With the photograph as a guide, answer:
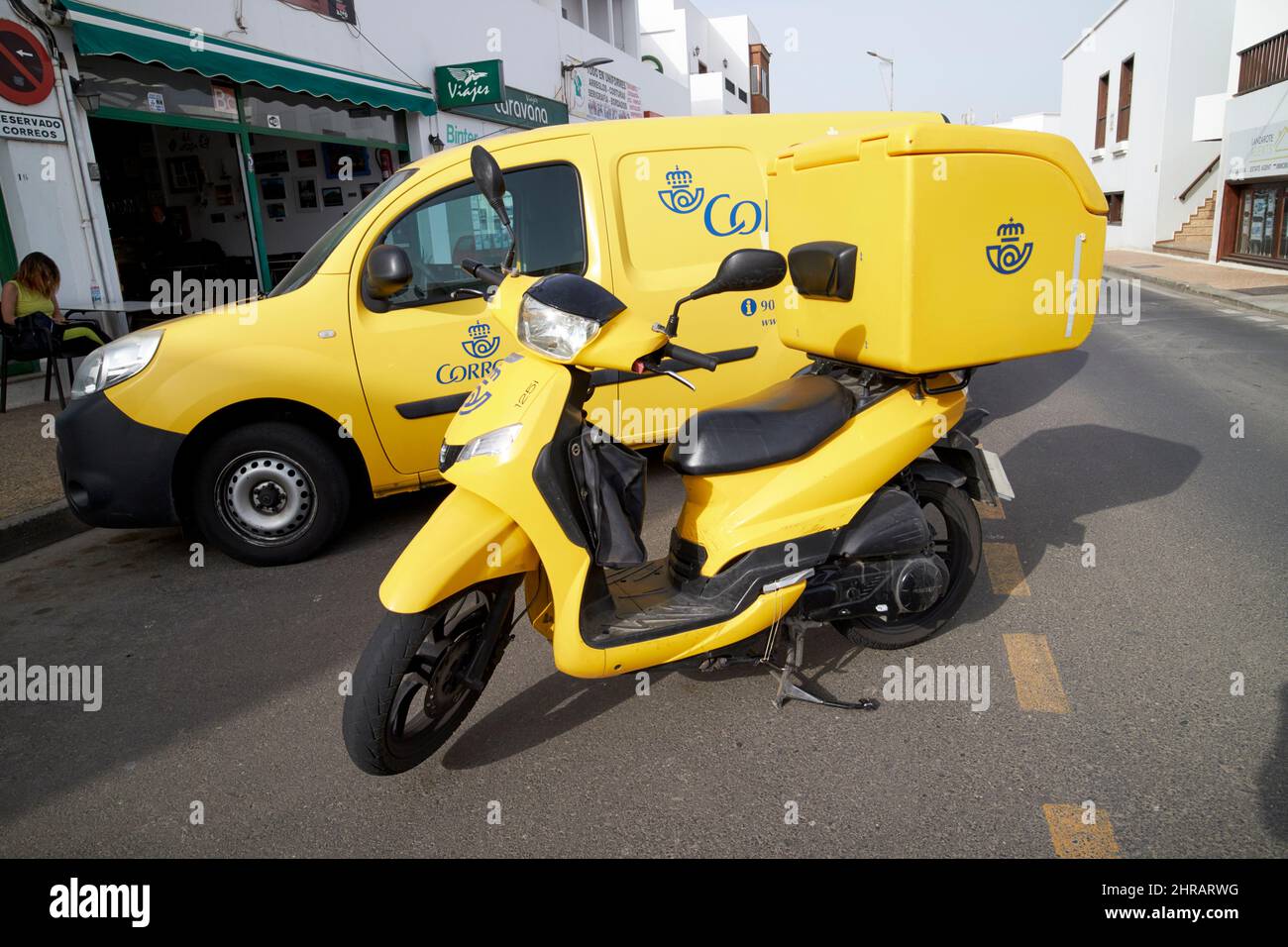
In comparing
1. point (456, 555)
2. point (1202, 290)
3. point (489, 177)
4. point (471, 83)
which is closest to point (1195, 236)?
point (1202, 290)

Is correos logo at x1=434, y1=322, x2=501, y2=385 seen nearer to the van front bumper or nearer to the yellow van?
the yellow van

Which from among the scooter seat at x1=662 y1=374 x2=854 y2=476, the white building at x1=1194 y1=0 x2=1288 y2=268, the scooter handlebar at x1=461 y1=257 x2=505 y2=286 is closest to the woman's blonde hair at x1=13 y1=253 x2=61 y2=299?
the scooter handlebar at x1=461 y1=257 x2=505 y2=286

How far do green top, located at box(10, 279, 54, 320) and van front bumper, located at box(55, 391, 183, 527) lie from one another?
162 inches

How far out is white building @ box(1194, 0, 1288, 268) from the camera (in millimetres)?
17344

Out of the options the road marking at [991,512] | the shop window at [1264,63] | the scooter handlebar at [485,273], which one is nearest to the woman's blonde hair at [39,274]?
the scooter handlebar at [485,273]

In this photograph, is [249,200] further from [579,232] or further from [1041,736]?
[1041,736]

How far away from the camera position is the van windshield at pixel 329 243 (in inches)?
188

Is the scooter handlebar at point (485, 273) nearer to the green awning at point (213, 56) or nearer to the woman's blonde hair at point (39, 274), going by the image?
the woman's blonde hair at point (39, 274)

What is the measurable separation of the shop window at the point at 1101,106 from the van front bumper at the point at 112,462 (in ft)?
120

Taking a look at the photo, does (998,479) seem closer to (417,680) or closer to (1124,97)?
(417,680)

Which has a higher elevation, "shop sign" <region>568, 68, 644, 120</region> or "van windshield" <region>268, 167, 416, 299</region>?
"shop sign" <region>568, 68, 644, 120</region>

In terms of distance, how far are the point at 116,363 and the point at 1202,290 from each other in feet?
53.6

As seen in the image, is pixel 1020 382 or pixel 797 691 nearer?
pixel 797 691

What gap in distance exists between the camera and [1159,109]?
2611 centimetres
